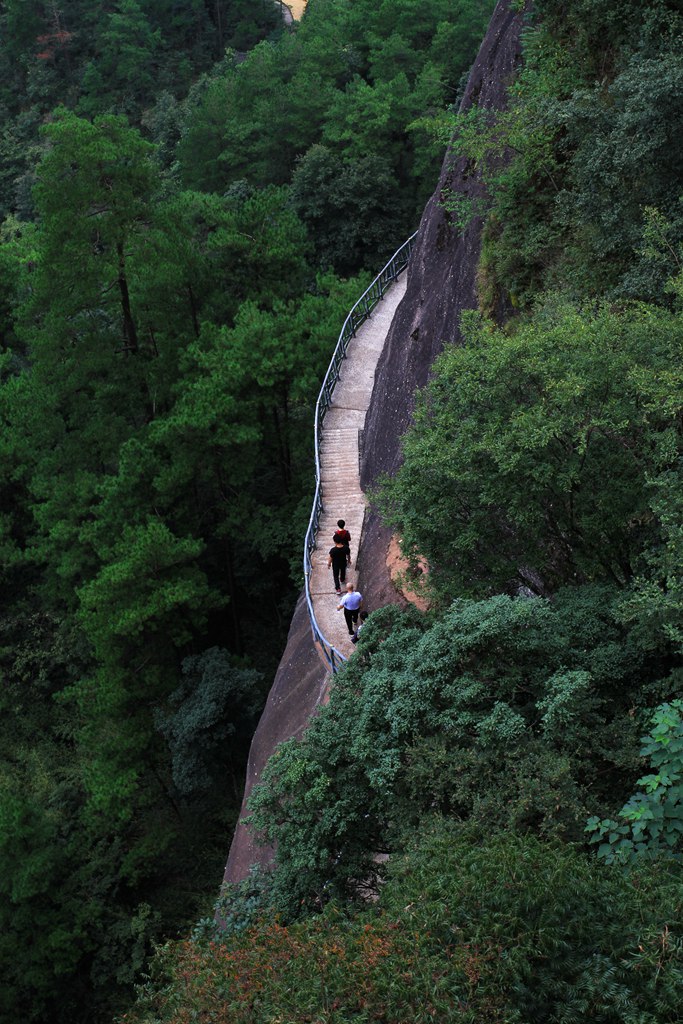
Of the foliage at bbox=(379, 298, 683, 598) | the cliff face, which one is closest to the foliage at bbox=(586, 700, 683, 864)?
the foliage at bbox=(379, 298, 683, 598)

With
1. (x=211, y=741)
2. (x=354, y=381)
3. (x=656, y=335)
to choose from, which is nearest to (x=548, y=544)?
(x=656, y=335)

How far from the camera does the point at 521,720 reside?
9344mm

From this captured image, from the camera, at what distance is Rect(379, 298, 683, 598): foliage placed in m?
10.9

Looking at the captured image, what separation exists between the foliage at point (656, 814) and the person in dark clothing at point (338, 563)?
10034mm

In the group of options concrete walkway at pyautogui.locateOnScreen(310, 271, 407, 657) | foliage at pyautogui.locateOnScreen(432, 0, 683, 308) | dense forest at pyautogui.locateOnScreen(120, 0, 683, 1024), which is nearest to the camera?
dense forest at pyautogui.locateOnScreen(120, 0, 683, 1024)

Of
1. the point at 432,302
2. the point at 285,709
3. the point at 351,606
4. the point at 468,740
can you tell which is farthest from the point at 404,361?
the point at 468,740

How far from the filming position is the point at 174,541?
2381 cm

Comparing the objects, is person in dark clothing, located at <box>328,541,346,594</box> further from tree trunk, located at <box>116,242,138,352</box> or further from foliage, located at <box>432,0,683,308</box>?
tree trunk, located at <box>116,242,138,352</box>

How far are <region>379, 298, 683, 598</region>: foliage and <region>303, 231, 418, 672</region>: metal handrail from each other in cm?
498

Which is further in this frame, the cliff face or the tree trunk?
the tree trunk

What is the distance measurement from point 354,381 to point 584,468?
16.0 meters

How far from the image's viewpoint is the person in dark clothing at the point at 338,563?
1845cm

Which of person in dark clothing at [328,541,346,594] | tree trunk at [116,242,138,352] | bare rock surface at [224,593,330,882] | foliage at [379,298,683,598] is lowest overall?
bare rock surface at [224,593,330,882]

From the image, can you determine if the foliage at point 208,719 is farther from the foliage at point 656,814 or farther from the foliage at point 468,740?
the foliage at point 656,814
